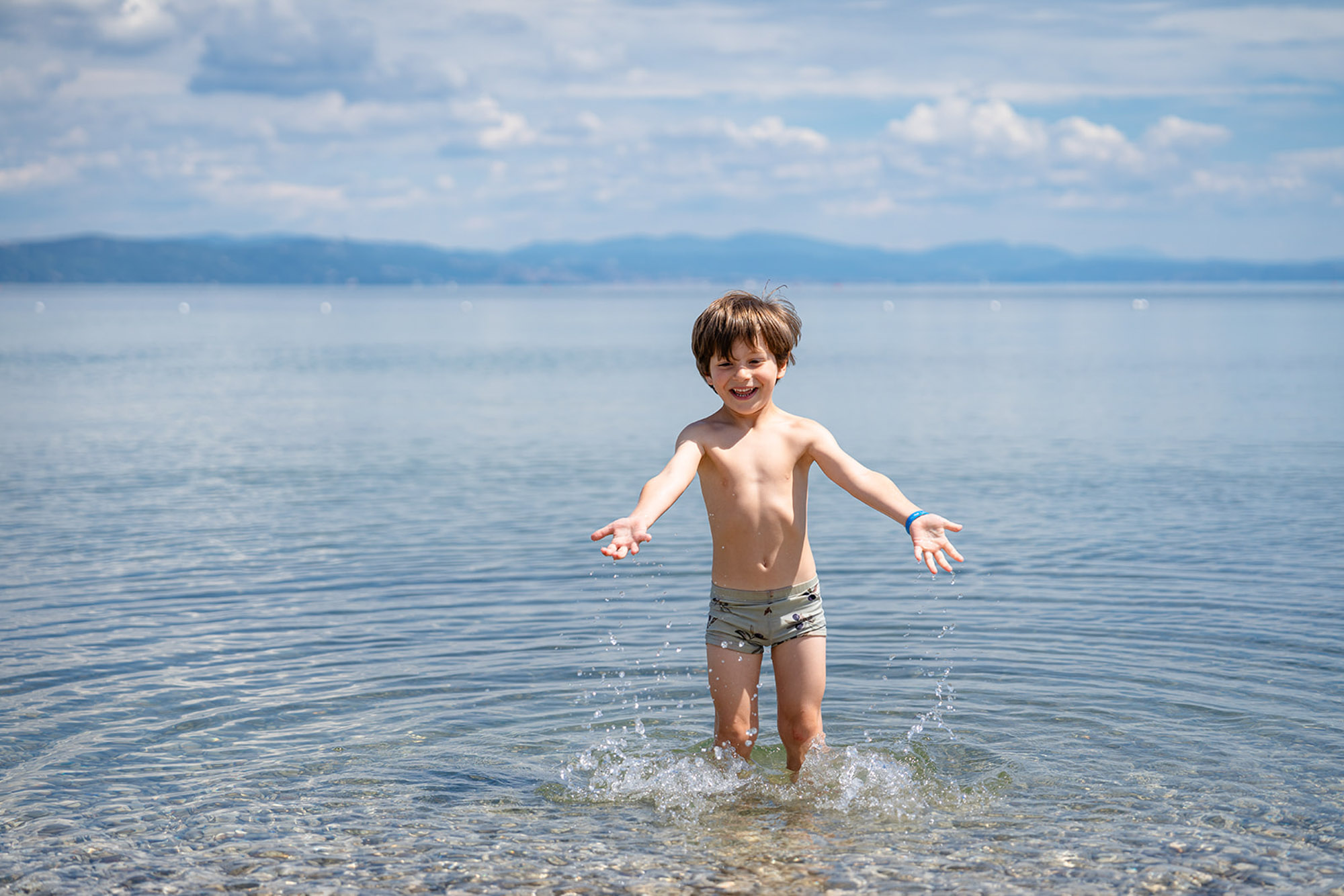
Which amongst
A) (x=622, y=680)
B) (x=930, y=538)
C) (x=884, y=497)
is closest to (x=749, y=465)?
(x=884, y=497)

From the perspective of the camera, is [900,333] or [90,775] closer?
[90,775]

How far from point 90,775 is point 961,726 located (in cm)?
522

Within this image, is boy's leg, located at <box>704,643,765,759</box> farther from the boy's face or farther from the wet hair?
the wet hair

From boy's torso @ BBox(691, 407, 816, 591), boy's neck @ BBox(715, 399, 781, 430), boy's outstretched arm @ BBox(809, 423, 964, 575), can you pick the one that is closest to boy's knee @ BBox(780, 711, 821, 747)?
boy's torso @ BBox(691, 407, 816, 591)

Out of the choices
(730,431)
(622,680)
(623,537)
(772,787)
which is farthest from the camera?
(622,680)

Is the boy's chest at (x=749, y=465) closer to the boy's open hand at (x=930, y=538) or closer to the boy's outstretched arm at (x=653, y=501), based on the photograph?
the boy's outstretched arm at (x=653, y=501)

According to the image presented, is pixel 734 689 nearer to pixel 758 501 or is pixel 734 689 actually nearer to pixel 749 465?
pixel 758 501

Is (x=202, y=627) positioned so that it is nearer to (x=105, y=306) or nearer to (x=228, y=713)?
(x=228, y=713)

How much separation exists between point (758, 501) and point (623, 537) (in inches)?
44.4

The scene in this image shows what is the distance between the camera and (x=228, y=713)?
8.15 metres

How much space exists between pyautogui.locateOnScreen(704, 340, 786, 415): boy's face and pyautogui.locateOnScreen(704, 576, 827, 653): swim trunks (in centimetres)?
96

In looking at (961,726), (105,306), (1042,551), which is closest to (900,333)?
(1042,551)

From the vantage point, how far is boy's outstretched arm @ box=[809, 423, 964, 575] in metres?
5.82

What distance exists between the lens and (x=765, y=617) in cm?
639
